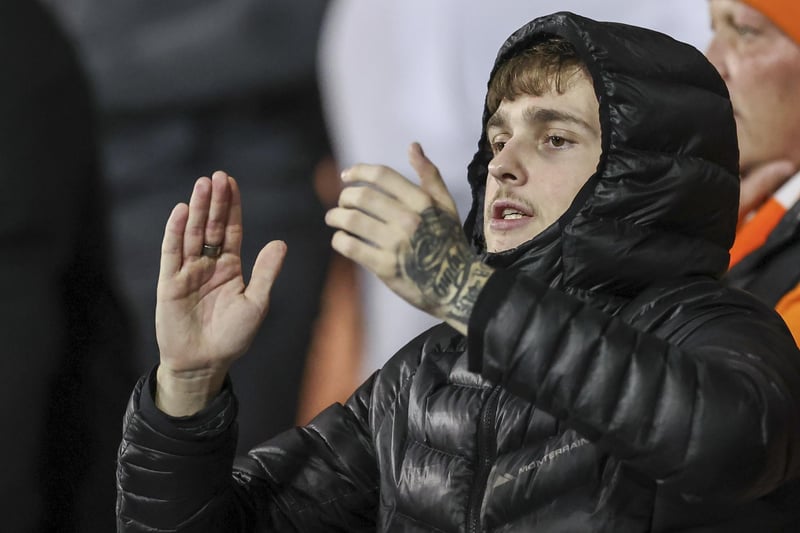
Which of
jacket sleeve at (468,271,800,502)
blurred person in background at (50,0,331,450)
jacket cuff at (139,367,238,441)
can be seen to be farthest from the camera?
blurred person in background at (50,0,331,450)

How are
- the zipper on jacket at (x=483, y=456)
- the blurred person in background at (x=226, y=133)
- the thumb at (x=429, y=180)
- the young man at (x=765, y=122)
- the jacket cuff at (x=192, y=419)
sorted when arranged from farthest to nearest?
the blurred person in background at (x=226, y=133)
the young man at (x=765, y=122)
the jacket cuff at (x=192, y=419)
the zipper on jacket at (x=483, y=456)
the thumb at (x=429, y=180)

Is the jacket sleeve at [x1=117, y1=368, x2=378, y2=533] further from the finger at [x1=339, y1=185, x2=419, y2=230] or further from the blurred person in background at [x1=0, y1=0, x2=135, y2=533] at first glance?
the blurred person in background at [x1=0, y1=0, x2=135, y2=533]

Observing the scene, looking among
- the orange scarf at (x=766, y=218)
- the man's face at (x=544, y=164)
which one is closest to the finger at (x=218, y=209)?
the man's face at (x=544, y=164)

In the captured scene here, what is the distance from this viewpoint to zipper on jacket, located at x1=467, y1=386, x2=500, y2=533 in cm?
128

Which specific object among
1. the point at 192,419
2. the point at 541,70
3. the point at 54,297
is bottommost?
the point at 192,419

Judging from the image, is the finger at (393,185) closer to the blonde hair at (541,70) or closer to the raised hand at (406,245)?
the raised hand at (406,245)

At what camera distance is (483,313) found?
1040mm

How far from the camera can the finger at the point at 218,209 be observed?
145cm

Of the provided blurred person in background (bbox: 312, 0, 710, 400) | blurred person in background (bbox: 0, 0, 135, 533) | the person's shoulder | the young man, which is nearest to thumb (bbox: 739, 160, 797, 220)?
the young man

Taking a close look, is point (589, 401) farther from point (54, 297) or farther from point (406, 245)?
point (54, 297)

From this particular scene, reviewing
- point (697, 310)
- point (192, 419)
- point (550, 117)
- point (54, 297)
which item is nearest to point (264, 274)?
point (192, 419)

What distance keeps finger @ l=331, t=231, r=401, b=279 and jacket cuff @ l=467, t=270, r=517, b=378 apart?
91 mm

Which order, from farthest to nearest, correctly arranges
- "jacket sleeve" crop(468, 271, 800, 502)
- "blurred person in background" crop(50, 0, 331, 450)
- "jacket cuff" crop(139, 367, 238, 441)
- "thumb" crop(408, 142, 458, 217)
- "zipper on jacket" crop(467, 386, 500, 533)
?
1. "blurred person in background" crop(50, 0, 331, 450)
2. "jacket cuff" crop(139, 367, 238, 441)
3. "zipper on jacket" crop(467, 386, 500, 533)
4. "thumb" crop(408, 142, 458, 217)
5. "jacket sleeve" crop(468, 271, 800, 502)

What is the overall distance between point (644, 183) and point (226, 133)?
1.11 metres
